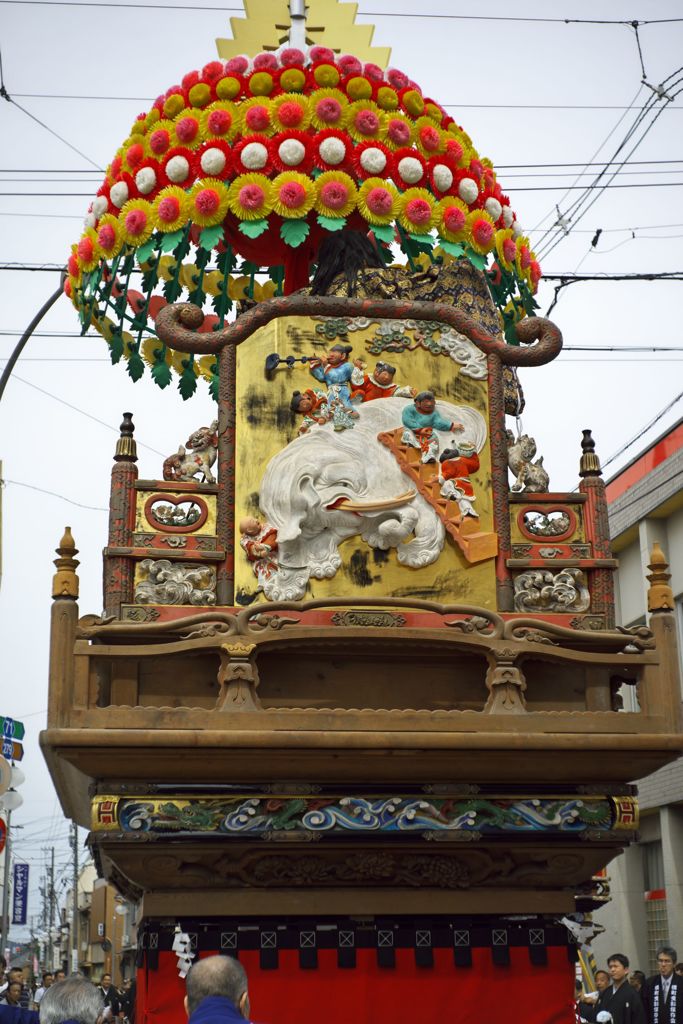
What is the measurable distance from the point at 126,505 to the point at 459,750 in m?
2.44

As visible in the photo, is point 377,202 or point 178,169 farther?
point 178,169

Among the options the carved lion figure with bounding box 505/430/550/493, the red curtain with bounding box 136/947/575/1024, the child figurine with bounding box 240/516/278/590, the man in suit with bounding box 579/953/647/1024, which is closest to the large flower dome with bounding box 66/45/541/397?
the carved lion figure with bounding box 505/430/550/493

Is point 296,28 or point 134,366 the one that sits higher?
point 296,28

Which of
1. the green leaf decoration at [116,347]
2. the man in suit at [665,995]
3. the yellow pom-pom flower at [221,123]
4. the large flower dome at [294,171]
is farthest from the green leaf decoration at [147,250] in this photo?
the man in suit at [665,995]

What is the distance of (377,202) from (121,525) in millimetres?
2747

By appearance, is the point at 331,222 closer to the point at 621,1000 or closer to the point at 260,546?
the point at 260,546

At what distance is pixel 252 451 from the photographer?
8.15 meters

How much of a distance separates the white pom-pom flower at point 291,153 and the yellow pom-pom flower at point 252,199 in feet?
0.68

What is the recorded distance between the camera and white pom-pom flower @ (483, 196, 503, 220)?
30.7 feet

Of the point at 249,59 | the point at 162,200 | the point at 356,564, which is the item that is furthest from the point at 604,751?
the point at 249,59

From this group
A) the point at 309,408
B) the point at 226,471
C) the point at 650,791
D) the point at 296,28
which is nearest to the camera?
the point at 226,471

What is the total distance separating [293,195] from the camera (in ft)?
28.5

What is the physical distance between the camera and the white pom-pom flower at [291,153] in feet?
28.9

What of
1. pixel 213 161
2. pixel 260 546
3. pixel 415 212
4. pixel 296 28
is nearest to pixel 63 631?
pixel 260 546
